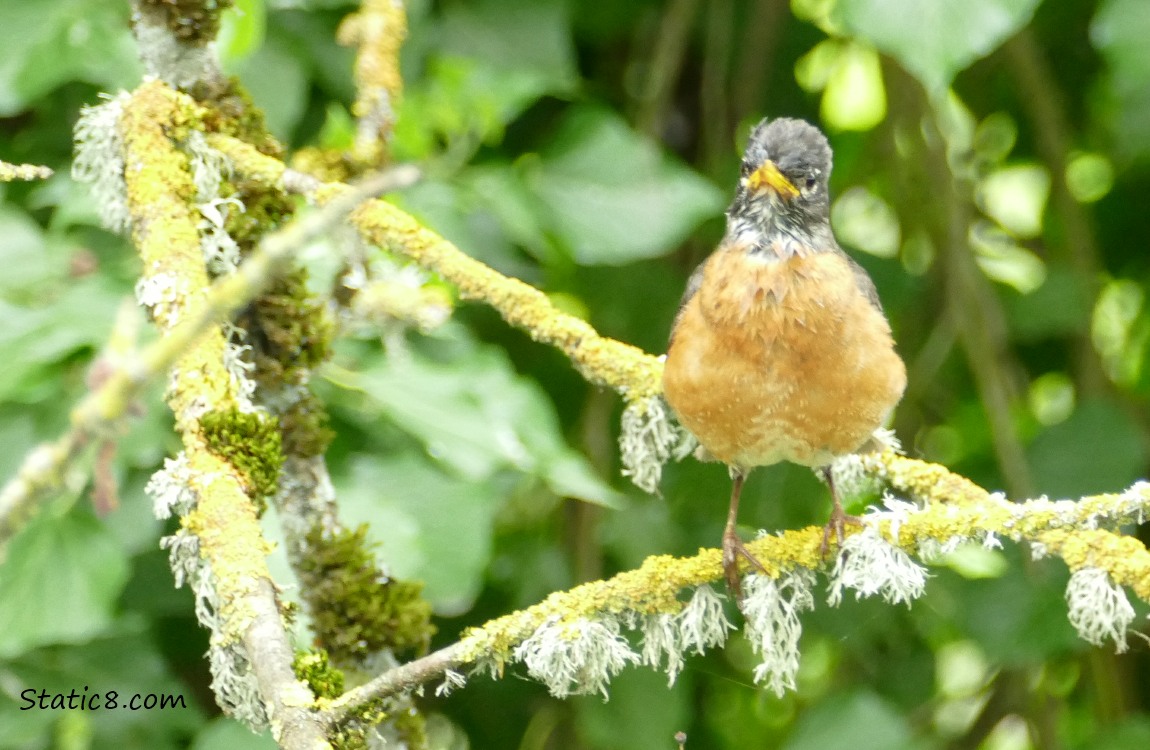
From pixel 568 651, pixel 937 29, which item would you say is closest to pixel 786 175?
pixel 937 29

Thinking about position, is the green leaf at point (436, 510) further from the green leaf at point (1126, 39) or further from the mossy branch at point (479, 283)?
the green leaf at point (1126, 39)

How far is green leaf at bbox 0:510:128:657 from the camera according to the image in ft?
8.82

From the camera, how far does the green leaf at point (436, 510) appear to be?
2.93 m

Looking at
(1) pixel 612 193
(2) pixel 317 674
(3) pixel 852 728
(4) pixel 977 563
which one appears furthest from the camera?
(1) pixel 612 193

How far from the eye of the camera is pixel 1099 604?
6.59ft

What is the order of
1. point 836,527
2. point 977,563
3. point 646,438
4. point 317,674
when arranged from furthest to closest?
1. point 977,563
2. point 646,438
3. point 836,527
4. point 317,674

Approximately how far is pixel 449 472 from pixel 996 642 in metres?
1.77

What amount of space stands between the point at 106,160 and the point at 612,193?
1.45m

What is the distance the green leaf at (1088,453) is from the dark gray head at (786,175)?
141 cm

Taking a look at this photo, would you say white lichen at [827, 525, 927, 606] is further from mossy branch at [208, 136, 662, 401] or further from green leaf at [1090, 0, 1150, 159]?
green leaf at [1090, 0, 1150, 159]

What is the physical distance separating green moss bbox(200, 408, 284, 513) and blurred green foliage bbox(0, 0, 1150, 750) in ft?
1.80

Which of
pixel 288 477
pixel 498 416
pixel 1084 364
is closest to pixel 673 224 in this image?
pixel 498 416

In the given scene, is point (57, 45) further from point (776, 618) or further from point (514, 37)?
point (776, 618)

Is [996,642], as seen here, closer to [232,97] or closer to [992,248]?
[992,248]
